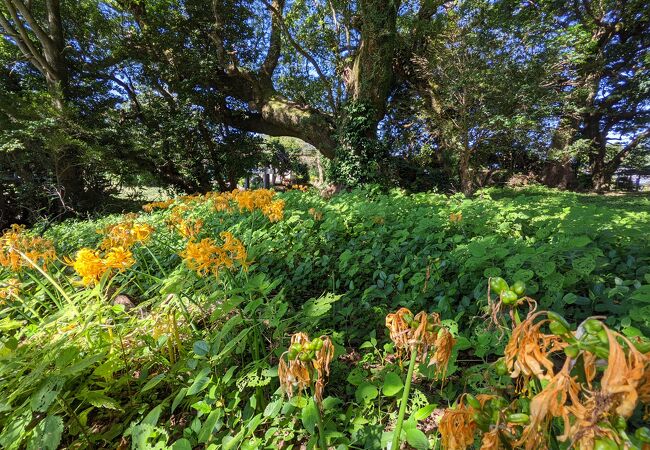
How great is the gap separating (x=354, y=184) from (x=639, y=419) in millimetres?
8702

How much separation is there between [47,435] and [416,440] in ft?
3.94

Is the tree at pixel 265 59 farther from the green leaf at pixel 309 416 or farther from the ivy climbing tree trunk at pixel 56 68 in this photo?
the green leaf at pixel 309 416

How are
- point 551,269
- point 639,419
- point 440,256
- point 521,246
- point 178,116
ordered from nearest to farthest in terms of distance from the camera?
point 639,419 → point 551,269 → point 521,246 → point 440,256 → point 178,116

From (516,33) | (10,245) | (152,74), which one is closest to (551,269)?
(10,245)

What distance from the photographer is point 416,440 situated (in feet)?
2.65

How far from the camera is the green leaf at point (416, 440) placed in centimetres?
80

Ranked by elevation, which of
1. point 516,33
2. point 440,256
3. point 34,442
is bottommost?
point 34,442

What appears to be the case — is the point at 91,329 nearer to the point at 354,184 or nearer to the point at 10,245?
the point at 10,245

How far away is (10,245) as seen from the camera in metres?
1.78

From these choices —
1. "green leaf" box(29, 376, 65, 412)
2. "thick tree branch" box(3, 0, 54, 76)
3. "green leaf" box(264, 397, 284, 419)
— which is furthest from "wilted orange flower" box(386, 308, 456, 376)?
"thick tree branch" box(3, 0, 54, 76)

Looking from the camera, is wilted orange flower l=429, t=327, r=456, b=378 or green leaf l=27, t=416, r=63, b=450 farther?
green leaf l=27, t=416, r=63, b=450

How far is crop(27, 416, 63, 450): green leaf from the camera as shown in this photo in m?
0.94

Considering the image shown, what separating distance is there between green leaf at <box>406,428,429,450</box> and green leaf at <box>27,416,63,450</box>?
44.1 inches

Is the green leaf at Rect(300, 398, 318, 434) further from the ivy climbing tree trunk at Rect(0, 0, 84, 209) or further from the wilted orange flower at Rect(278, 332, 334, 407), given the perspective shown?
the ivy climbing tree trunk at Rect(0, 0, 84, 209)
